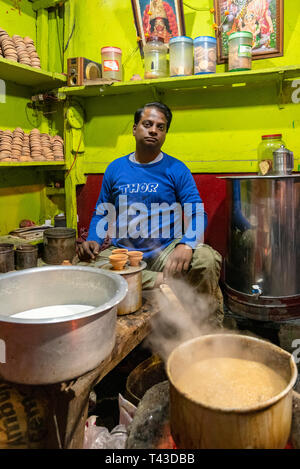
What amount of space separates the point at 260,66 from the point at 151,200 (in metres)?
1.62

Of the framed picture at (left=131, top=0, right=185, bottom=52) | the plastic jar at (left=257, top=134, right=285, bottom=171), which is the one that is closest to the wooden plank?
the framed picture at (left=131, top=0, right=185, bottom=52)

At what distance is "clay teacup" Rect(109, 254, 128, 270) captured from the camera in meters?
1.68

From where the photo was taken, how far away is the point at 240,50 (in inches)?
112

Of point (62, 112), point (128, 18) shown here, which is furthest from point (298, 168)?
point (62, 112)

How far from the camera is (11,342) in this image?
106 centimetres

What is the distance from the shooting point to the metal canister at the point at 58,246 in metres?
3.38

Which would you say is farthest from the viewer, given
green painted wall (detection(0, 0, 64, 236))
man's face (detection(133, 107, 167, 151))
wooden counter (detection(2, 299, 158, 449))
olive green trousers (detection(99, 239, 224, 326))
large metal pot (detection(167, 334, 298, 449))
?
green painted wall (detection(0, 0, 64, 236))

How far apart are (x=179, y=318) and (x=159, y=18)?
2.94 metres

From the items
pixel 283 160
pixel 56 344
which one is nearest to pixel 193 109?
pixel 283 160

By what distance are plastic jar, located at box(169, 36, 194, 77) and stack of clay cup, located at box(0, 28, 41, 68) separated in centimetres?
144

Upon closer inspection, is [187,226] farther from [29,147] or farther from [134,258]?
[29,147]

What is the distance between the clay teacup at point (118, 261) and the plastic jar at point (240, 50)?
2.12 meters

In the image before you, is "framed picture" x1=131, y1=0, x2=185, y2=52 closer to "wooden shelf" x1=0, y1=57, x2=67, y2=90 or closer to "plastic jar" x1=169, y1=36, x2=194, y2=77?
"plastic jar" x1=169, y1=36, x2=194, y2=77

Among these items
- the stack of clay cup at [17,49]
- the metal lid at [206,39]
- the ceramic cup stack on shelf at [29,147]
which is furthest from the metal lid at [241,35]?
the ceramic cup stack on shelf at [29,147]
